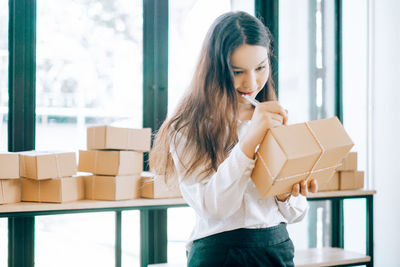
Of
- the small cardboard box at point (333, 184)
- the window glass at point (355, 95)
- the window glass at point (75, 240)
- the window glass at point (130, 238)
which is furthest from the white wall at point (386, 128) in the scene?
the window glass at point (75, 240)

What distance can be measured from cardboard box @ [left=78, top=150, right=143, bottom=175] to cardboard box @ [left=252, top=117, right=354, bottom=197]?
105cm

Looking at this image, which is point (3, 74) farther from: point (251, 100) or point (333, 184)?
point (333, 184)

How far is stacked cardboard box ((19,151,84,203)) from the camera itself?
1685 millimetres

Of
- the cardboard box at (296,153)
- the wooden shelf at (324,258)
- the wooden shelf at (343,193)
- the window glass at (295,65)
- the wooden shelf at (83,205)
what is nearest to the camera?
the cardboard box at (296,153)

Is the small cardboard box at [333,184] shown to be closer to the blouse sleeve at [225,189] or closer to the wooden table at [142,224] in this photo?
→ the wooden table at [142,224]

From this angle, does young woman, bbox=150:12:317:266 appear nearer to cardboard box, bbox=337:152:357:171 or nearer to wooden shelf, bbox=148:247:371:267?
wooden shelf, bbox=148:247:371:267

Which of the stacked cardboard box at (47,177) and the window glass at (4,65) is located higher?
the window glass at (4,65)

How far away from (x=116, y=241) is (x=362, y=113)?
201cm

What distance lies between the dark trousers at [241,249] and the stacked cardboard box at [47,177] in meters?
0.97

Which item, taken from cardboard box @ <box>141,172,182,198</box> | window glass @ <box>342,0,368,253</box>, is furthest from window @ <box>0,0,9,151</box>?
window glass @ <box>342,0,368,253</box>

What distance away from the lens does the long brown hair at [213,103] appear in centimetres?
100

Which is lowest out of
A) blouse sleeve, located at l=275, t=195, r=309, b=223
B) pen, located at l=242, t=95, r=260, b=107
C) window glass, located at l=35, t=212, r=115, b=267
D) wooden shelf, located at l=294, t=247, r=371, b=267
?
wooden shelf, located at l=294, t=247, r=371, b=267

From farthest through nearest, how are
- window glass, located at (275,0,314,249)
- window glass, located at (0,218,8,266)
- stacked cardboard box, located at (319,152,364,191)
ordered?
window glass, located at (275,0,314,249) → stacked cardboard box, located at (319,152,364,191) → window glass, located at (0,218,8,266)

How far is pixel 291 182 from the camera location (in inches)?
36.7
